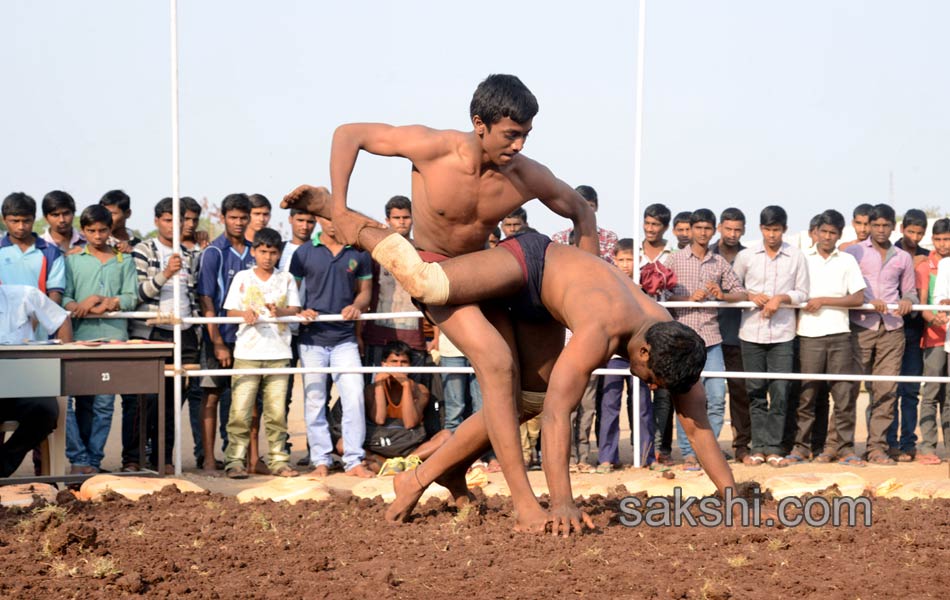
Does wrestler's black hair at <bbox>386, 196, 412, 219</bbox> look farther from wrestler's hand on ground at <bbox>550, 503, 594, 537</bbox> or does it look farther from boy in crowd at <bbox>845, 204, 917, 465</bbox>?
wrestler's hand on ground at <bbox>550, 503, 594, 537</bbox>

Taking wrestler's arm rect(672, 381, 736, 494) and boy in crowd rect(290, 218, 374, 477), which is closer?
wrestler's arm rect(672, 381, 736, 494)

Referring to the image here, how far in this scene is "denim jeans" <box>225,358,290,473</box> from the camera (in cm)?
842

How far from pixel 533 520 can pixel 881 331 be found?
4.93 m

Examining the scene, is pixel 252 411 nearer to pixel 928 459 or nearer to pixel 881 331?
pixel 881 331

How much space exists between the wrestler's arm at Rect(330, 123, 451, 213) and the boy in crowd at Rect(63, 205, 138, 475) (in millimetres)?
3353

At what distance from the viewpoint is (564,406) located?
16.0ft

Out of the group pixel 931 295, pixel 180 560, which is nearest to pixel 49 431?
pixel 180 560

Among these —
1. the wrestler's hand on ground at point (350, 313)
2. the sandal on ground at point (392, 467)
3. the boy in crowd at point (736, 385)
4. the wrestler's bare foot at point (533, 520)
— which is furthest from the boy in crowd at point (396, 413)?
the wrestler's bare foot at point (533, 520)

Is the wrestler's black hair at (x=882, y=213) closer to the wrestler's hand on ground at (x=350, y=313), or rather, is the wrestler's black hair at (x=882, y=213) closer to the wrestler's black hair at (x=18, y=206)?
the wrestler's hand on ground at (x=350, y=313)

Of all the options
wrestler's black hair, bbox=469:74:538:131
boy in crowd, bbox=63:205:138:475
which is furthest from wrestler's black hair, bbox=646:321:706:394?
boy in crowd, bbox=63:205:138:475

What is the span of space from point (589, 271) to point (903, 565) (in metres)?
1.71

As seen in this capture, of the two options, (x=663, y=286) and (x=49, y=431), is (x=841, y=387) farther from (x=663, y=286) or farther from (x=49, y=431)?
(x=49, y=431)

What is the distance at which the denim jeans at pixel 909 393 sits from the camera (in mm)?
9164

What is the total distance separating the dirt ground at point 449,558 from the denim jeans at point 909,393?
3.60m
